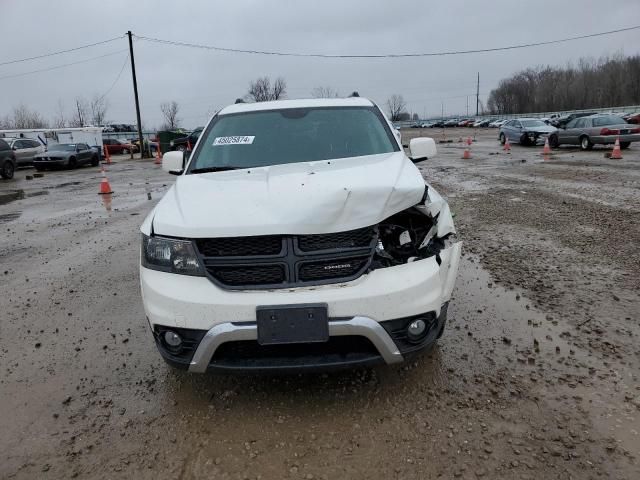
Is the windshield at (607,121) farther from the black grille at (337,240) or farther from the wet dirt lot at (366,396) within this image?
the black grille at (337,240)

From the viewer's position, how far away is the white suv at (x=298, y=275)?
243 centimetres

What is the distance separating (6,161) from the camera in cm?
1875

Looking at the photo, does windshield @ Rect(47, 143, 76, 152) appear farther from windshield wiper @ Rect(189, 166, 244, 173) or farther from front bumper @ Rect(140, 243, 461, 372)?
front bumper @ Rect(140, 243, 461, 372)

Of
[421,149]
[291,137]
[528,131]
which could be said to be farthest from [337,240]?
[528,131]

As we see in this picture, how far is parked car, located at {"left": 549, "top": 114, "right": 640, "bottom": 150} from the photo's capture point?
18453mm

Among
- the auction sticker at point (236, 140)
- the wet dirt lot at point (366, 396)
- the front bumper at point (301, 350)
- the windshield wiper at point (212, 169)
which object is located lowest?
the wet dirt lot at point (366, 396)

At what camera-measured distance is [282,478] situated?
223cm

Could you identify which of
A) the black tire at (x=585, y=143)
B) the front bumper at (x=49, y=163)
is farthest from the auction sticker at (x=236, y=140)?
the front bumper at (x=49, y=163)

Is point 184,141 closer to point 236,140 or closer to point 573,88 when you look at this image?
point 236,140

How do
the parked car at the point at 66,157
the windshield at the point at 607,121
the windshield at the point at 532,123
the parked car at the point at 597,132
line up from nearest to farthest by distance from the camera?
1. the parked car at the point at 597,132
2. the windshield at the point at 607,121
3. the parked car at the point at 66,157
4. the windshield at the point at 532,123

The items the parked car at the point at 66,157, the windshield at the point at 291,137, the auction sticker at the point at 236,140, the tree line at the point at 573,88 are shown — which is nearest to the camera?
the windshield at the point at 291,137

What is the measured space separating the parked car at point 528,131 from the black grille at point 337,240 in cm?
2267

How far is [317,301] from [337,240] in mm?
371

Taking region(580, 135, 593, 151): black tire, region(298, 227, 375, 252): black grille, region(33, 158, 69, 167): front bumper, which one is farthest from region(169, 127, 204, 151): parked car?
region(298, 227, 375, 252): black grille
